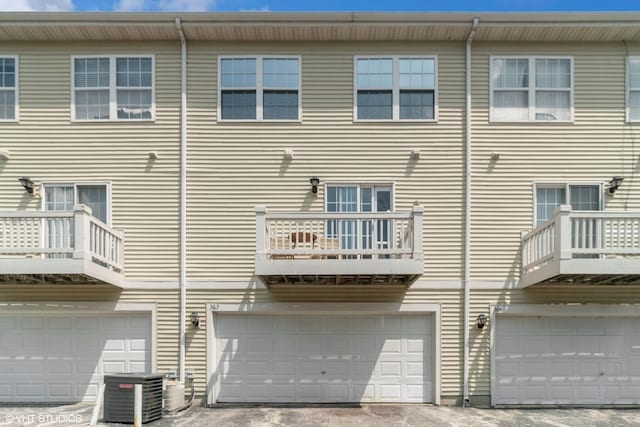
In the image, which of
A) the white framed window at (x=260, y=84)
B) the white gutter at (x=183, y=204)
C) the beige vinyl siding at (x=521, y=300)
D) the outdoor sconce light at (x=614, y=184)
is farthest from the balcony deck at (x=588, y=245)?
the white gutter at (x=183, y=204)

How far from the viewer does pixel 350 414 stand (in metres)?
7.46

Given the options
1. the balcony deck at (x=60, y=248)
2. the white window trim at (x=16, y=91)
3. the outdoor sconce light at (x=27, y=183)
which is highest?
the white window trim at (x=16, y=91)

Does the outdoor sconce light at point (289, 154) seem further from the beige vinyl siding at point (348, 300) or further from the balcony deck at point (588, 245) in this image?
the balcony deck at point (588, 245)

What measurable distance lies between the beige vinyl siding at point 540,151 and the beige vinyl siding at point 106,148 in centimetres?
614

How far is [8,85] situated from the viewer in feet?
27.6

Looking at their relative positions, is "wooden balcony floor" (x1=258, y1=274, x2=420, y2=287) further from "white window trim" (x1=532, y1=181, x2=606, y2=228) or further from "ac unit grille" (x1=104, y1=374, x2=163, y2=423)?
"white window trim" (x1=532, y1=181, x2=606, y2=228)

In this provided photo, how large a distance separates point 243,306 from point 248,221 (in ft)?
5.49

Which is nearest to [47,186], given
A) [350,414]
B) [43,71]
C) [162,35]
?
[43,71]

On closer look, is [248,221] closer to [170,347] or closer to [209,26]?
[170,347]

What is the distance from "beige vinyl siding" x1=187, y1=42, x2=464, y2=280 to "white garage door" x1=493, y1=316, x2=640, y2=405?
2067 mm

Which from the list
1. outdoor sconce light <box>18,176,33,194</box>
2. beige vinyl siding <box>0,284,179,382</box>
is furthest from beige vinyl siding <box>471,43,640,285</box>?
outdoor sconce light <box>18,176,33,194</box>

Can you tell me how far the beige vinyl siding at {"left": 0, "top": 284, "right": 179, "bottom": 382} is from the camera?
8039mm

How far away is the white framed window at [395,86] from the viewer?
332 inches

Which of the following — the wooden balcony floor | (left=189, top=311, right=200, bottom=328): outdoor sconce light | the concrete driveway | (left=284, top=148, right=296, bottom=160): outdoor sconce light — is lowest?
the concrete driveway
